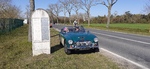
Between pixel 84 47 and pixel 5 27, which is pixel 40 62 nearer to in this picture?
pixel 84 47

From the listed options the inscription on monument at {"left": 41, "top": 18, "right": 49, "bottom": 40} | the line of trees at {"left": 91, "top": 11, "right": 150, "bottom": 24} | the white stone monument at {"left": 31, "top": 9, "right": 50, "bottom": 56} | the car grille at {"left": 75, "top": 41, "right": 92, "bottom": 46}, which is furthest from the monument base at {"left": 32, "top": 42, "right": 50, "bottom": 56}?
the line of trees at {"left": 91, "top": 11, "right": 150, "bottom": 24}

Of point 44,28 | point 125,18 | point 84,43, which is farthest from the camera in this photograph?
point 125,18

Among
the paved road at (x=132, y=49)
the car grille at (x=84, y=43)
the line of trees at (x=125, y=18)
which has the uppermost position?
the line of trees at (x=125, y=18)

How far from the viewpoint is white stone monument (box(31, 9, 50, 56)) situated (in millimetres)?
8461

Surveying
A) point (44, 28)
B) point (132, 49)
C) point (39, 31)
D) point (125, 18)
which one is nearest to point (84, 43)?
point (44, 28)

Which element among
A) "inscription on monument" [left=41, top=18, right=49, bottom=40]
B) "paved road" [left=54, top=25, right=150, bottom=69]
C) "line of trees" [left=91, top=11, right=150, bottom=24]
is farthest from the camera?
"line of trees" [left=91, top=11, right=150, bottom=24]

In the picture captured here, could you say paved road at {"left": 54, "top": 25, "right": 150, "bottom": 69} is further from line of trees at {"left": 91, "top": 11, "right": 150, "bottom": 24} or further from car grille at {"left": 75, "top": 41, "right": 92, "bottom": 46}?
line of trees at {"left": 91, "top": 11, "right": 150, "bottom": 24}

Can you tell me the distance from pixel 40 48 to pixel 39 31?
81 centimetres

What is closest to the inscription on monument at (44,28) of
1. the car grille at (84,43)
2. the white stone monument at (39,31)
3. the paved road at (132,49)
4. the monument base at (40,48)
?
the white stone monument at (39,31)

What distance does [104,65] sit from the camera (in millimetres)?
6574

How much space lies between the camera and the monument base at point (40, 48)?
8.49 metres

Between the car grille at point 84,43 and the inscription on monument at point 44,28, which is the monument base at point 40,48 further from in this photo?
the car grille at point 84,43

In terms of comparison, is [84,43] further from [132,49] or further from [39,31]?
[132,49]

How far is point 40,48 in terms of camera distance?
8.59 metres
